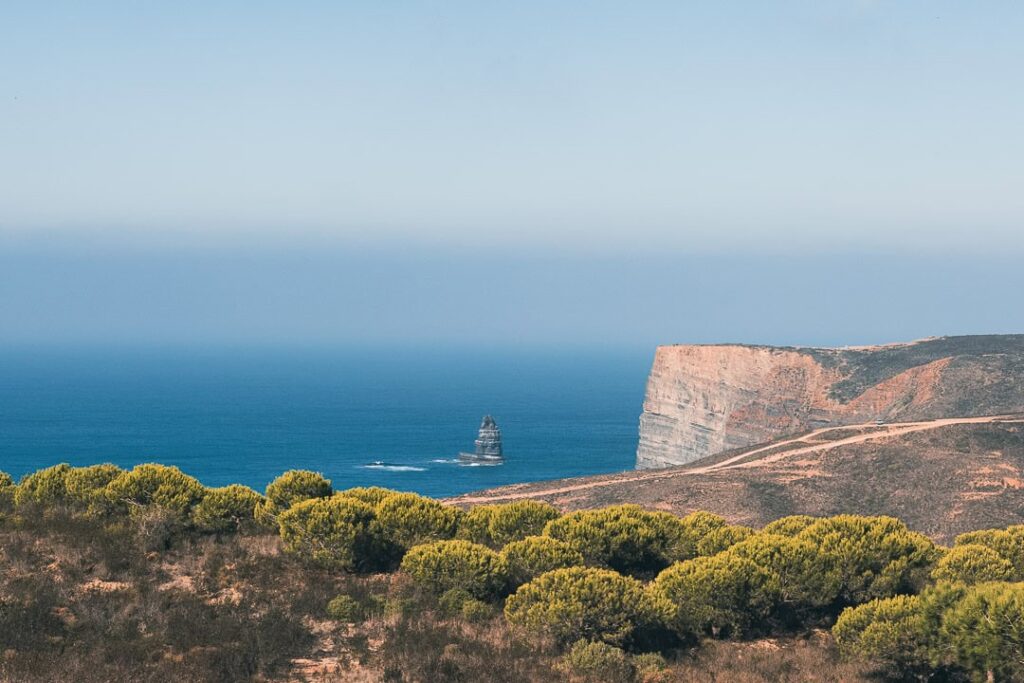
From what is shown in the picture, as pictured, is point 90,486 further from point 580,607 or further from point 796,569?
point 796,569

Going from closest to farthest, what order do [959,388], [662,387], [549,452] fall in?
1. [959,388]
2. [662,387]
3. [549,452]

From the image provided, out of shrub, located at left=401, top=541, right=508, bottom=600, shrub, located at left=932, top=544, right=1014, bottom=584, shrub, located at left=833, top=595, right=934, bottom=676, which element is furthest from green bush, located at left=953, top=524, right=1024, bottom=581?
shrub, located at left=401, top=541, right=508, bottom=600

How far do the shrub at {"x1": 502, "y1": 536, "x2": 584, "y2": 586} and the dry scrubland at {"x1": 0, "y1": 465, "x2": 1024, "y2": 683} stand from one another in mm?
A: 75

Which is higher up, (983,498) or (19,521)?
(19,521)

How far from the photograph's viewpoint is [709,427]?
579 feet

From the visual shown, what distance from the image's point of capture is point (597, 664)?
31.6 meters

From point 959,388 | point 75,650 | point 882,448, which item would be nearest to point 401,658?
point 75,650

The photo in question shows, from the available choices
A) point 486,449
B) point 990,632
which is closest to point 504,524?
point 990,632

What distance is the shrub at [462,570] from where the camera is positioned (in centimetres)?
3612

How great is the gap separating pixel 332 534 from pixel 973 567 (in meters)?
22.1

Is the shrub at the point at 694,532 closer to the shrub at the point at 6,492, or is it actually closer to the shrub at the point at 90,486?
the shrub at the point at 90,486

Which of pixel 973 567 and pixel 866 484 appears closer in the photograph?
pixel 973 567

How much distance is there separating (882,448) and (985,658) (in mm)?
70855

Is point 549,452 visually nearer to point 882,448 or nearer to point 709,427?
point 709,427
